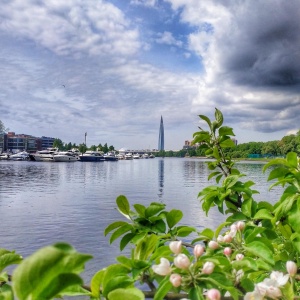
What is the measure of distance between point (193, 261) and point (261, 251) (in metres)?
0.28

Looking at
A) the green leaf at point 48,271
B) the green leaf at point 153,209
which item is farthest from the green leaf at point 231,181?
the green leaf at point 48,271

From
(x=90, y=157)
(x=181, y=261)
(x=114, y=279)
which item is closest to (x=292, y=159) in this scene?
(x=181, y=261)

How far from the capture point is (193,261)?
1.39 m

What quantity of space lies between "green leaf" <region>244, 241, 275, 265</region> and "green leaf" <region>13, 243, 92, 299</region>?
3.20 ft

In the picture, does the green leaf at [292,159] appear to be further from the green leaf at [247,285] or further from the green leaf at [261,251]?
the green leaf at [247,285]

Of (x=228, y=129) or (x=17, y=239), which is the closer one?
(x=228, y=129)

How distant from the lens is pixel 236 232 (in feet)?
5.85

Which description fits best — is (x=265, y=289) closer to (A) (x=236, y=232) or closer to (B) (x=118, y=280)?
(B) (x=118, y=280)

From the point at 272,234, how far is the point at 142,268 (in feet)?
2.92

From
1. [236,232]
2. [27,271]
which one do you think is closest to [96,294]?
[27,271]

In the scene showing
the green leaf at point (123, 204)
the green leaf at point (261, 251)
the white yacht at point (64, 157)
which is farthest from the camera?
the white yacht at point (64, 157)

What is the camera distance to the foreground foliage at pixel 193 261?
2.10 feet

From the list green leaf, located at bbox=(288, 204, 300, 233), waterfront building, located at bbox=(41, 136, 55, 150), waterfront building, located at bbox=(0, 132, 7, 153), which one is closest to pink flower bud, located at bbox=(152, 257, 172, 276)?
green leaf, located at bbox=(288, 204, 300, 233)

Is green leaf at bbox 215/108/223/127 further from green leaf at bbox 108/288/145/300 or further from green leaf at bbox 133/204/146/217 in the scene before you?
green leaf at bbox 108/288/145/300
